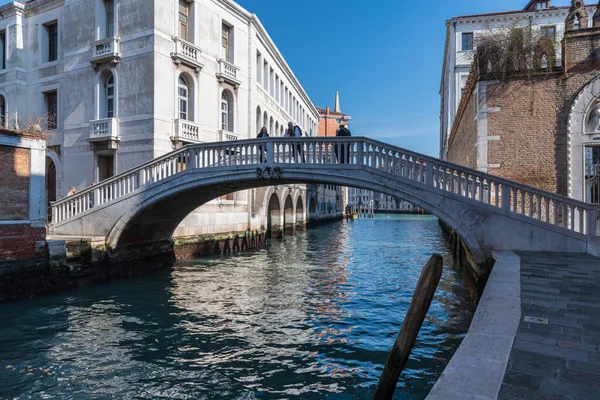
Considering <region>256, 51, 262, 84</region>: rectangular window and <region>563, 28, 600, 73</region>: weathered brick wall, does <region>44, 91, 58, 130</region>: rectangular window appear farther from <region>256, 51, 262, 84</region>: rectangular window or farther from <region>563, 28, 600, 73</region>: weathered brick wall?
<region>563, 28, 600, 73</region>: weathered brick wall

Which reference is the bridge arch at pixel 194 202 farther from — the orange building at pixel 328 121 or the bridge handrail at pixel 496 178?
the orange building at pixel 328 121

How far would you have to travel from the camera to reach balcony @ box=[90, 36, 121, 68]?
13.2m

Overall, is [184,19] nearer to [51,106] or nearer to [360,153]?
[51,106]

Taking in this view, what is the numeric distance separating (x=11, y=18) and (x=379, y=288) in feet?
57.4

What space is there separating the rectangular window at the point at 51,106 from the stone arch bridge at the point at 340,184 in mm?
5951

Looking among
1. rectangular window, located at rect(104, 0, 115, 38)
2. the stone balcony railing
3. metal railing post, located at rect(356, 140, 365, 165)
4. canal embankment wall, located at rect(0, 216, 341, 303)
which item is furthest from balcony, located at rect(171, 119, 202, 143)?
metal railing post, located at rect(356, 140, 365, 165)

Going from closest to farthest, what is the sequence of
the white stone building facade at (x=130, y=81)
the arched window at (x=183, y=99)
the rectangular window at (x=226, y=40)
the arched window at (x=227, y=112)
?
the white stone building facade at (x=130, y=81) < the arched window at (x=183, y=99) < the arched window at (x=227, y=112) < the rectangular window at (x=226, y=40)

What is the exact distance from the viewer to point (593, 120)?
9219 millimetres

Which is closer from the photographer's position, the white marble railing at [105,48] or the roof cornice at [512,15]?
the white marble railing at [105,48]

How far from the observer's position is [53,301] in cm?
761

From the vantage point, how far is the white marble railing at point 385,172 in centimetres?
668

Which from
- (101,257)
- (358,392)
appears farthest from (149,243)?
(358,392)

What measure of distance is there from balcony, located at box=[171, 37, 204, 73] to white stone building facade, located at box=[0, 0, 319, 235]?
0.11 ft

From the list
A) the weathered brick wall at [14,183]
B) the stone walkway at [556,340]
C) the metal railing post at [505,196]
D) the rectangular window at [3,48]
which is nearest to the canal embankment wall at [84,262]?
the weathered brick wall at [14,183]
